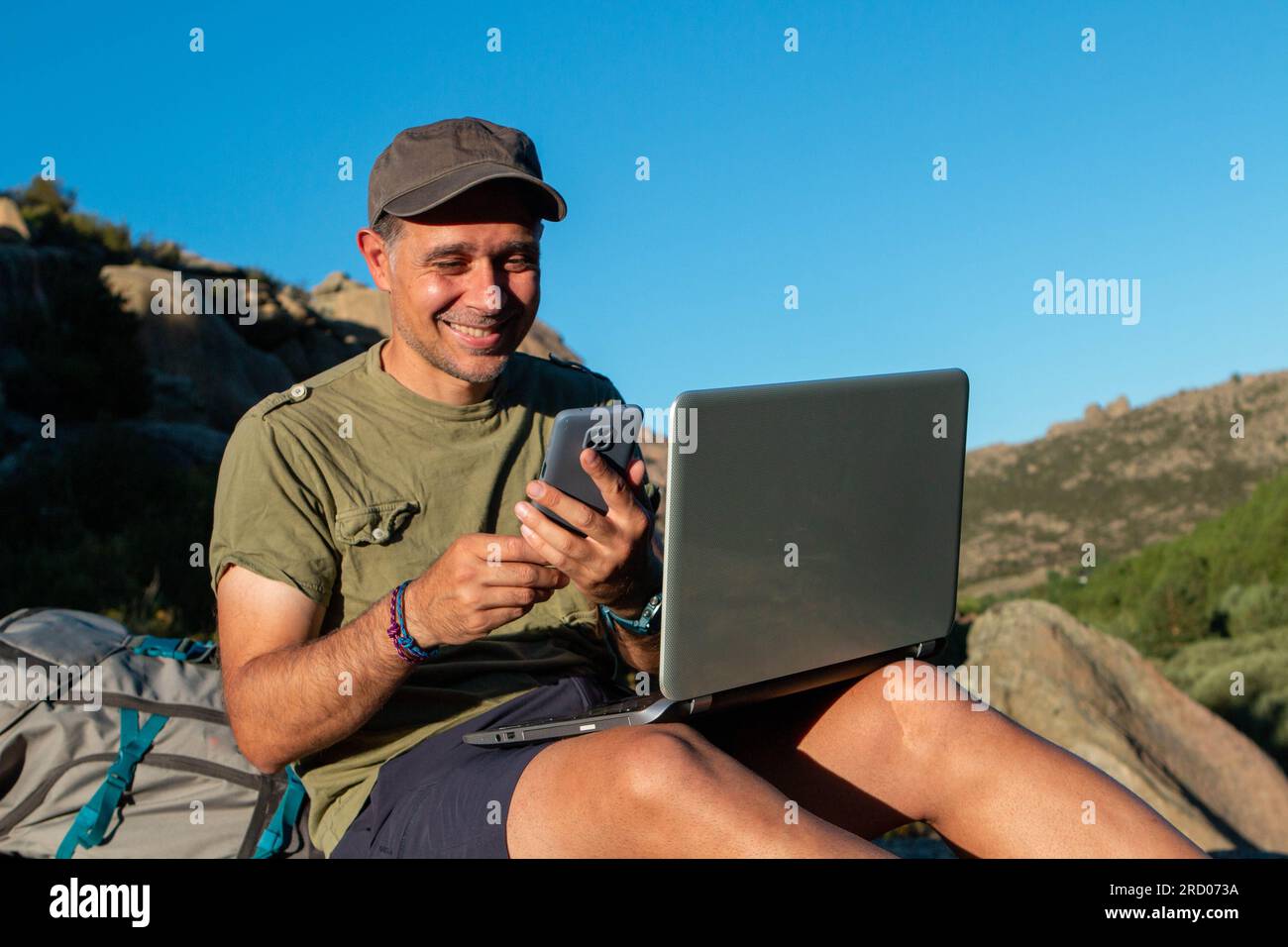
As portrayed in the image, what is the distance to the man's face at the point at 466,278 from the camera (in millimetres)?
2672

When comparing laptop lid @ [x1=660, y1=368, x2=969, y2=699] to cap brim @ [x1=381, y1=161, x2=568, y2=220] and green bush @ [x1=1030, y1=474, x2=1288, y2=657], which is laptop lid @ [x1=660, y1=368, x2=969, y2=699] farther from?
green bush @ [x1=1030, y1=474, x2=1288, y2=657]

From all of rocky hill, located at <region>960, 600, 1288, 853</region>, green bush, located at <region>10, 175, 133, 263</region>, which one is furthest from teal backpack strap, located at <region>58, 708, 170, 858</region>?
green bush, located at <region>10, 175, 133, 263</region>

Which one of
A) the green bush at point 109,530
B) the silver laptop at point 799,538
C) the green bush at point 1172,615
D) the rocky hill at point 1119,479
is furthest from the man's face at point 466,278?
the rocky hill at point 1119,479

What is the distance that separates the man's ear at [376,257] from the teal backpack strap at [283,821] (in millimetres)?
1174

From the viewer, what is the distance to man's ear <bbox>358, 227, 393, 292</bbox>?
2.79 meters

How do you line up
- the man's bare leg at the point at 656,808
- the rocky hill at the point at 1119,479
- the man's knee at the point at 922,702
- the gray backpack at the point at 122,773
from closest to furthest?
the man's bare leg at the point at 656,808, the man's knee at the point at 922,702, the gray backpack at the point at 122,773, the rocky hill at the point at 1119,479

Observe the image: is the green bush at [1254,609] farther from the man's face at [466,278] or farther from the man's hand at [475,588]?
the man's hand at [475,588]

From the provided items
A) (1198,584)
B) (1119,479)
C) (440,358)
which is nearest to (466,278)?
(440,358)

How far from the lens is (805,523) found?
2053 mm

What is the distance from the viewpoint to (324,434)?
263 centimetres

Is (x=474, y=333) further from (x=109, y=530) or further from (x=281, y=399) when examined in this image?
(x=109, y=530)

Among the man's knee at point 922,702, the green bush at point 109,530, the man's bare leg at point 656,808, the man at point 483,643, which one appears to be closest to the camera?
the man's bare leg at point 656,808

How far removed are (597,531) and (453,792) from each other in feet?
1.85
